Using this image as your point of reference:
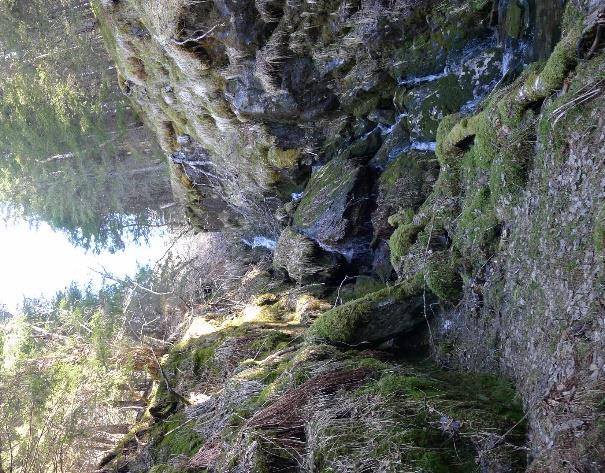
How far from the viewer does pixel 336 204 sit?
Result: 10.1m

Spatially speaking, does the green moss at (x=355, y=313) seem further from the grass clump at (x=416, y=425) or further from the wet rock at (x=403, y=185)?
the wet rock at (x=403, y=185)

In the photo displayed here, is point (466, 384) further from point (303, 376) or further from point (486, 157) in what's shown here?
point (486, 157)

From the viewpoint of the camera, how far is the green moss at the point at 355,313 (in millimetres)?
6387

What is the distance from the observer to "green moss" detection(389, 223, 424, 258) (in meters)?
7.40

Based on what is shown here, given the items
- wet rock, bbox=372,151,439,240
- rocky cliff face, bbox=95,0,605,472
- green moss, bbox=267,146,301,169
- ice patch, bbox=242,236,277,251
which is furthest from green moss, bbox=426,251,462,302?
ice patch, bbox=242,236,277,251

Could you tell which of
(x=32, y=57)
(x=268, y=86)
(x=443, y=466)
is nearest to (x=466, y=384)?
(x=443, y=466)

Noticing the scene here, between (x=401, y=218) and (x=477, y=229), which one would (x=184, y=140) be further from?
(x=477, y=229)

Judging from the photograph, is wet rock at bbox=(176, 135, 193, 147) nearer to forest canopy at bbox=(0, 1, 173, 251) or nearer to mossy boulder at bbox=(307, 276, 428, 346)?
forest canopy at bbox=(0, 1, 173, 251)

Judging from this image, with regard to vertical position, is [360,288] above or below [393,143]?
below

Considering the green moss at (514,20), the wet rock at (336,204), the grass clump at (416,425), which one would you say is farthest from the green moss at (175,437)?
the green moss at (514,20)

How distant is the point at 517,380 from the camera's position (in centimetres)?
440

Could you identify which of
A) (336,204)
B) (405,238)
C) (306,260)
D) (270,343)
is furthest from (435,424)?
(306,260)

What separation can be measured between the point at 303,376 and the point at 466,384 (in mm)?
1724

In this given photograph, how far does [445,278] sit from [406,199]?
105 inches
